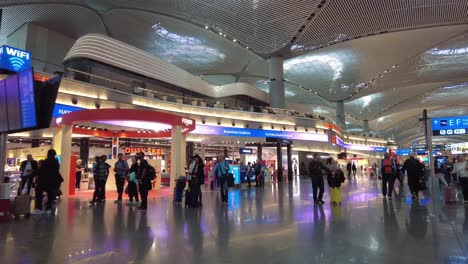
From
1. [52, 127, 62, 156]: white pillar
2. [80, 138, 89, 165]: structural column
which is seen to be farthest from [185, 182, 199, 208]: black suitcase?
[80, 138, 89, 165]: structural column

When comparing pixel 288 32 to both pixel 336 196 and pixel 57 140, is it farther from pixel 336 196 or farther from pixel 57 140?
pixel 336 196

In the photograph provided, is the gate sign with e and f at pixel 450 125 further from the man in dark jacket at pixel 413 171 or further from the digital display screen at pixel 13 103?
the digital display screen at pixel 13 103

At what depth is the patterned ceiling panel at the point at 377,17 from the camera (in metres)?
24.2

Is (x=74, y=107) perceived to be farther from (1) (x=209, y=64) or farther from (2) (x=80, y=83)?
(1) (x=209, y=64)

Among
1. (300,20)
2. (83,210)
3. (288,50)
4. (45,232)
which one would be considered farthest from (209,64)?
(45,232)

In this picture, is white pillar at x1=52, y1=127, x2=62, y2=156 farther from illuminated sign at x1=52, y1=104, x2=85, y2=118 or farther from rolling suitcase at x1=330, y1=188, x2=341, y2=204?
rolling suitcase at x1=330, y1=188, x2=341, y2=204

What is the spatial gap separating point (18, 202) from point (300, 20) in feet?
80.7

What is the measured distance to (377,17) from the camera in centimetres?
2623

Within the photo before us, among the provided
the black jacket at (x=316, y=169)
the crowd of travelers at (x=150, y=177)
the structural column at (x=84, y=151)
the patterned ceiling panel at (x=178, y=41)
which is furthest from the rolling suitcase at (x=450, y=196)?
the patterned ceiling panel at (x=178, y=41)

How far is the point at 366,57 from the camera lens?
35.8 m

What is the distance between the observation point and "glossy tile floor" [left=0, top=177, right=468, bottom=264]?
3814 mm

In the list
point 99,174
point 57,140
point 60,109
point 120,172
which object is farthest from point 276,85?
point 99,174

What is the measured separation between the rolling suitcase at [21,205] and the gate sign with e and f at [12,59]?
37.2ft

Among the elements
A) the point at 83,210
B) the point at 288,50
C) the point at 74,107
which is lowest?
the point at 83,210
